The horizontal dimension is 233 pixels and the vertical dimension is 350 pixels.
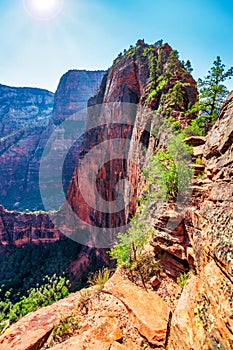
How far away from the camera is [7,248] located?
43312mm

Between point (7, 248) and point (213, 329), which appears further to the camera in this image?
point (7, 248)

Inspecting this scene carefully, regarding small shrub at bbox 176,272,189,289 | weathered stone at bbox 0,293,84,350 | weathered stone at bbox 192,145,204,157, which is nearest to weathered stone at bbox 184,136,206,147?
weathered stone at bbox 192,145,204,157

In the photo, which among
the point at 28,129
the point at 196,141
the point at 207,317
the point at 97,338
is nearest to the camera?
the point at 207,317

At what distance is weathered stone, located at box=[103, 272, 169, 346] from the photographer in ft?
14.8

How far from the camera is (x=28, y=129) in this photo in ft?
340

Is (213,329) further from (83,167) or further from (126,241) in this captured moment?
(83,167)

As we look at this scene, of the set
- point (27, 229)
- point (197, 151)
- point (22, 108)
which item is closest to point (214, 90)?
point (197, 151)

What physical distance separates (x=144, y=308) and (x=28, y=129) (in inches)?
4465

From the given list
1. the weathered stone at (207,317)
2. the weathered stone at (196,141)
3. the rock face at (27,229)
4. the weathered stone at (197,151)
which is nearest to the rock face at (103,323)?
the weathered stone at (207,317)

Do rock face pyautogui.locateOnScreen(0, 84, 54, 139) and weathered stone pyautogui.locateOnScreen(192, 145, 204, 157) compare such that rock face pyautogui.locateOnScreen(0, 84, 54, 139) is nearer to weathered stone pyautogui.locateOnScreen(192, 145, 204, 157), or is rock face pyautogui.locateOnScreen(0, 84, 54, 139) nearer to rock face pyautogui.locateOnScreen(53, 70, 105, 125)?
rock face pyautogui.locateOnScreen(53, 70, 105, 125)

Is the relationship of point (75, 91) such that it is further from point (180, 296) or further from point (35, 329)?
point (180, 296)

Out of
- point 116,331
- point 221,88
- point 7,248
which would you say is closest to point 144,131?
point 221,88

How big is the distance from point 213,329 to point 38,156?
104129mm

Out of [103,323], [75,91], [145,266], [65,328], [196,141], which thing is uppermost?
[75,91]
